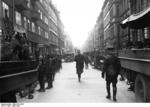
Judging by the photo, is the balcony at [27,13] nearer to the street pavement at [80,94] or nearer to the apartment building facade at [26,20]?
the apartment building facade at [26,20]

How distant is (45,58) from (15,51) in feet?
16.5

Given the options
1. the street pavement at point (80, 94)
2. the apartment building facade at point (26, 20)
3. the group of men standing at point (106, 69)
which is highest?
the apartment building facade at point (26, 20)

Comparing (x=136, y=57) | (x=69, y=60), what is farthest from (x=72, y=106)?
(x=69, y=60)

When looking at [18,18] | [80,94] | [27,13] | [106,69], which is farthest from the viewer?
[27,13]

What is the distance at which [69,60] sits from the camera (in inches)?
1953

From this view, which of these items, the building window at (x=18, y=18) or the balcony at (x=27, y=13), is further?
the balcony at (x=27, y=13)

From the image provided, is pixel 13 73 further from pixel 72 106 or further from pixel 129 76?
pixel 129 76

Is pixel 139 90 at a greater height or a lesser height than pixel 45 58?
lesser

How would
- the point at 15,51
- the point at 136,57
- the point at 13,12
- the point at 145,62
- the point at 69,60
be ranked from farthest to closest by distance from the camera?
the point at 69,60 → the point at 13,12 → the point at 136,57 → the point at 15,51 → the point at 145,62

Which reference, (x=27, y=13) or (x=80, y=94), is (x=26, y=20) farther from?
(x=80, y=94)

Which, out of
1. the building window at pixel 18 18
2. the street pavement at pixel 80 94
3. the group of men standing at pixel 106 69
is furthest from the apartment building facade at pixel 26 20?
the street pavement at pixel 80 94

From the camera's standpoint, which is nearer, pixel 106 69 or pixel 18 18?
pixel 106 69

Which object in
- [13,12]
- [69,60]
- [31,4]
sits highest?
[31,4]

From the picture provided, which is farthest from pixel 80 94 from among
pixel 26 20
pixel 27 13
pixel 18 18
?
pixel 27 13
